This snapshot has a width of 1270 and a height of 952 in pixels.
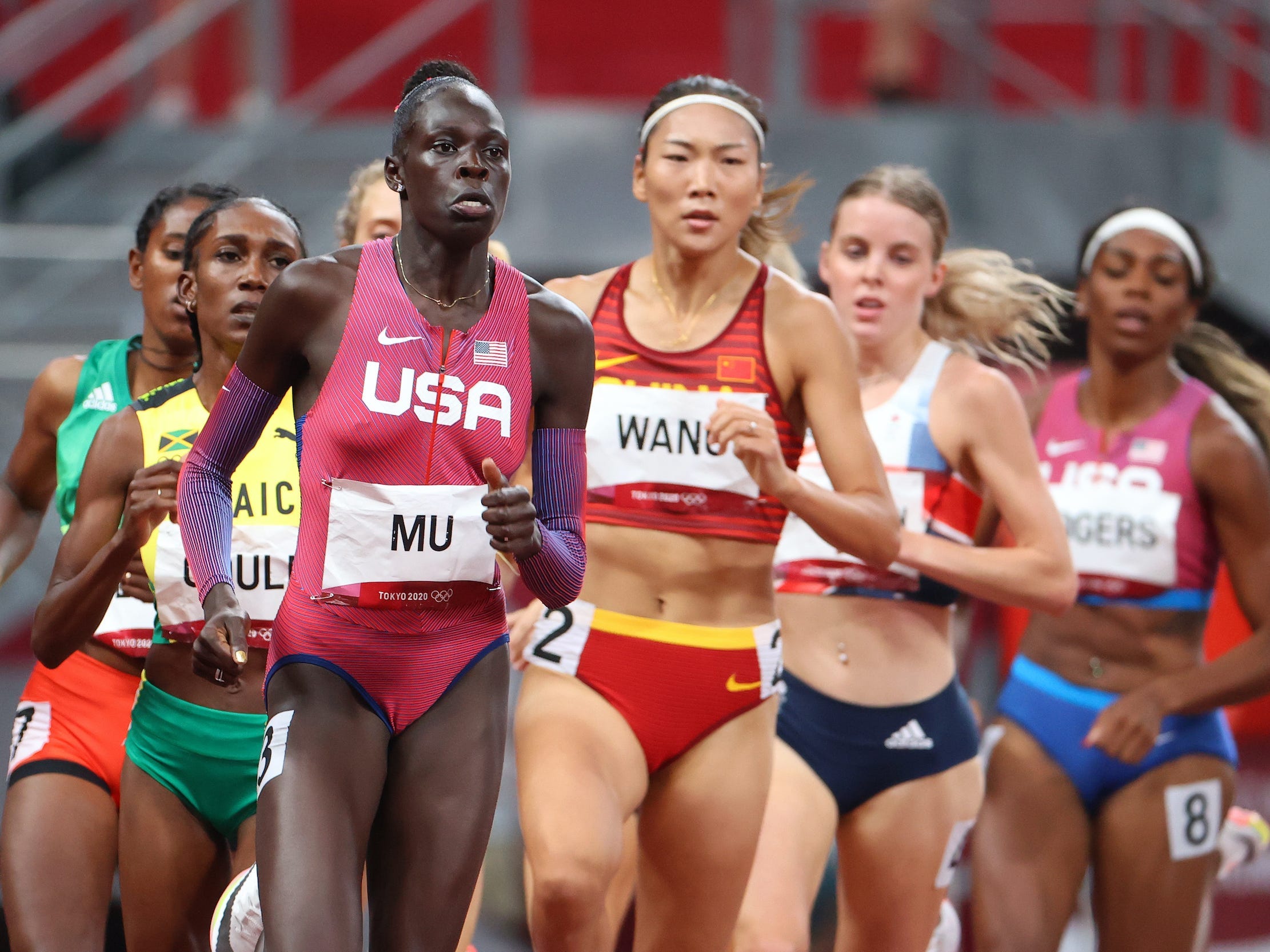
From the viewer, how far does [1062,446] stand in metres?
4.78

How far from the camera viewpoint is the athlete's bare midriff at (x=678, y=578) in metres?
3.59

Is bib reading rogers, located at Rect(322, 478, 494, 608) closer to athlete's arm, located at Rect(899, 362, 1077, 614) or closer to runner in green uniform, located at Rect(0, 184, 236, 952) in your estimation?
runner in green uniform, located at Rect(0, 184, 236, 952)

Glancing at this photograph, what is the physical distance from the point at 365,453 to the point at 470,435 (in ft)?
0.57

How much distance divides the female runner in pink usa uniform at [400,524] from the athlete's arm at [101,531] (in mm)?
227

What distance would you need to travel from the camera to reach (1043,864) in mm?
4359

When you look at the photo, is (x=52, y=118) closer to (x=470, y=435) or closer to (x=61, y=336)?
(x=61, y=336)

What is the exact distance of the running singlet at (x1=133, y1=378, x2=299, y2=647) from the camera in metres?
3.30

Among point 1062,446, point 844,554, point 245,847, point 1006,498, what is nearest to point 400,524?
point 245,847

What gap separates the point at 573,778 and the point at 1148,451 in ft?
6.92

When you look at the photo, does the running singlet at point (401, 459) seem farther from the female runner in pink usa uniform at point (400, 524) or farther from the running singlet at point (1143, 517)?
the running singlet at point (1143, 517)

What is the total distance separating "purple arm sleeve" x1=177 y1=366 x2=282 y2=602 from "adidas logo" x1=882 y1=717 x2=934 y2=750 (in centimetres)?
182

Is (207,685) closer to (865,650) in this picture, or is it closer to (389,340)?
(389,340)

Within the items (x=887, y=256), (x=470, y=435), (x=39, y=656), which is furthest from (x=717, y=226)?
(x=39, y=656)

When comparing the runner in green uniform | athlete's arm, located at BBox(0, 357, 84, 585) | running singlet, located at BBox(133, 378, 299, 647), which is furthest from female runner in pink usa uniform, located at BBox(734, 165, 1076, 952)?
athlete's arm, located at BBox(0, 357, 84, 585)
